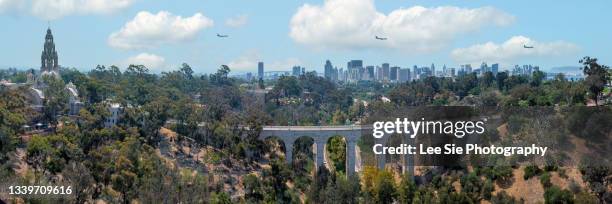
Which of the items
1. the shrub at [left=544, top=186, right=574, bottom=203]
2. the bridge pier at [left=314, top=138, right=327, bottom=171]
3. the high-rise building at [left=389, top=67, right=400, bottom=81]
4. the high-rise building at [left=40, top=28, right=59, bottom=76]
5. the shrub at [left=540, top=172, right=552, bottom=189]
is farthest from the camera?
the high-rise building at [left=389, top=67, right=400, bottom=81]

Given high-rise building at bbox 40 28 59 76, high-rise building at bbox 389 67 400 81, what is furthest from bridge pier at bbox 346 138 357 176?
high-rise building at bbox 389 67 400 81

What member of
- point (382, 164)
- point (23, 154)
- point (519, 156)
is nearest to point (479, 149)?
point (519, 156)

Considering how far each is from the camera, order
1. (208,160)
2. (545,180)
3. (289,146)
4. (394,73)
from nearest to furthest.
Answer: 1. (545,180)
2. (208,160)
3. (289,146)
4. (394,73)

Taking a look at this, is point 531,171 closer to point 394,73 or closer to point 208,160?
point 208,160

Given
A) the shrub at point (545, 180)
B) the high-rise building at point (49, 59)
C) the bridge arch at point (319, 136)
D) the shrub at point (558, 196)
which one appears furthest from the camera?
the high-rise building at point (49, 59)

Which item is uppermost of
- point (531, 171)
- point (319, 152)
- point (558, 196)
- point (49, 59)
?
point (49, 59)

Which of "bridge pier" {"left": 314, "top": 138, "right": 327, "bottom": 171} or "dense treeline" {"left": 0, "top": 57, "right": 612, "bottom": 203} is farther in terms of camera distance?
"bridge pier" {"left": 314, "top": 138, "right": 327, "bottom": 171}

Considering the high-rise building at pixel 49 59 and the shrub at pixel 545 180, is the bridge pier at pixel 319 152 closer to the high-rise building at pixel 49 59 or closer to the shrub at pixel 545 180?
the shrub at pixel 545 180

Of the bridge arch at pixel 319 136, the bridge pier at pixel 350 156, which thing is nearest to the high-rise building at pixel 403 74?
the bridge arch at pixel 319 136

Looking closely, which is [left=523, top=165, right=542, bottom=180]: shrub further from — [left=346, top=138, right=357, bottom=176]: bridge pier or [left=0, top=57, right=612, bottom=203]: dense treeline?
[left=346, top=138, right=357, bottom=176]: bridge pier

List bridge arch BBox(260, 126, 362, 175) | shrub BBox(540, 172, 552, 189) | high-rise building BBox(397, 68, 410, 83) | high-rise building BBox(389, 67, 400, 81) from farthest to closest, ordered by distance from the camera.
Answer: high-rise building BBox(389, 67, 400, 81)
high-rise building BBox(397, 68, 410, 83)
bridge arch BBox(260, 126, 362, 175)
shrub BBox(540, 172, 552, 189)

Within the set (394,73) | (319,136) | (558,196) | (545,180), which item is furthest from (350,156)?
(394,73)

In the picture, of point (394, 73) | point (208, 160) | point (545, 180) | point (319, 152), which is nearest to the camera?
point (545, 180)
